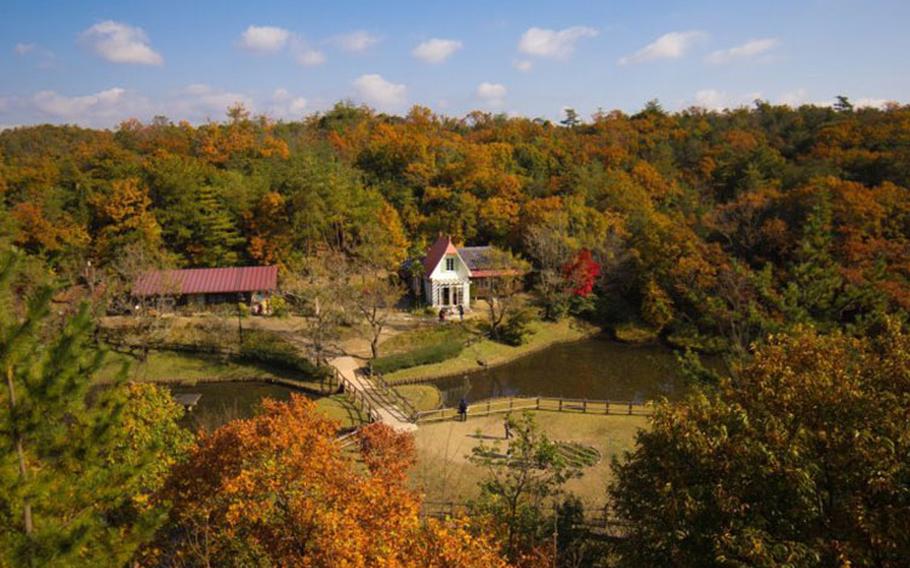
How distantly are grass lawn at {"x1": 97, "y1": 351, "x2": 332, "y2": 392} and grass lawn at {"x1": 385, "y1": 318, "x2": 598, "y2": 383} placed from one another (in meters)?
5.00

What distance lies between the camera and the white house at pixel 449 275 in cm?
3766

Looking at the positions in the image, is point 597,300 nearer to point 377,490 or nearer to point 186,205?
point 186,205

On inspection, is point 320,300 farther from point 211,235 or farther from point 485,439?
point 211,235

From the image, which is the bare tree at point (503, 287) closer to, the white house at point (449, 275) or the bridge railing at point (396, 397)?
the white house at point (449, 275)

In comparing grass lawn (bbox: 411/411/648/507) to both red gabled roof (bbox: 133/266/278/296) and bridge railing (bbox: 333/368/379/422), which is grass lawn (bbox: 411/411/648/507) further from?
red gabled roof (bbox: 133/266/278/296)

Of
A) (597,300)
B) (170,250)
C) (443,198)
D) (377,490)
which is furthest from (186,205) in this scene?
(377,490)

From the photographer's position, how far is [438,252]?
3831cm

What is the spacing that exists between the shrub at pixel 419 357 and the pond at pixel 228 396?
4089mm

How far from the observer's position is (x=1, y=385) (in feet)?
25.9

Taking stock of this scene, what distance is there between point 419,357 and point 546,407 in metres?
8.09

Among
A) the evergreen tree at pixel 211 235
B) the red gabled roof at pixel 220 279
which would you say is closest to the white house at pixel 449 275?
the red gabled roof at pixel 220 279

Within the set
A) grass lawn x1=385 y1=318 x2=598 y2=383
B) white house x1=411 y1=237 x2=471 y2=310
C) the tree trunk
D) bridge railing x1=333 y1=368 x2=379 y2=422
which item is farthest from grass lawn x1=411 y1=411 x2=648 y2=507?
white house x1=411 y1=237 x2=471 y2=310

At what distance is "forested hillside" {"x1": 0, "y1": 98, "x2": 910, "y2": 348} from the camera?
107ft

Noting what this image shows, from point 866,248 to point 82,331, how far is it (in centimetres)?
3506
